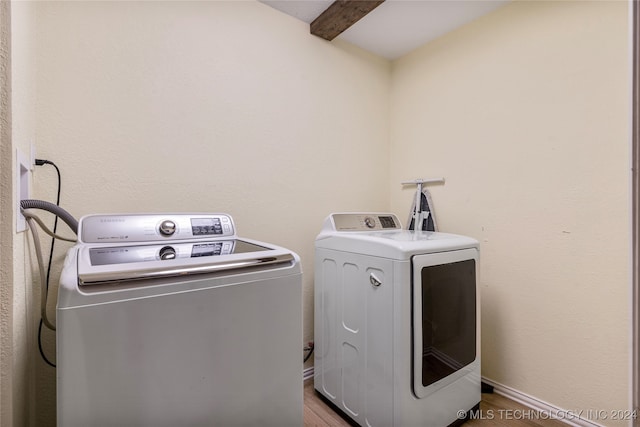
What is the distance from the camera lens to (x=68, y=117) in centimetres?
125

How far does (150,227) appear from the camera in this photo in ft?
3.99

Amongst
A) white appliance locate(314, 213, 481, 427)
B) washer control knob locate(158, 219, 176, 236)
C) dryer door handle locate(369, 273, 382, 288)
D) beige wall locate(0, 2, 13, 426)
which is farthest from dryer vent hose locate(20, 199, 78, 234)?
dryer door handle locate(369, 273, 382, 288)

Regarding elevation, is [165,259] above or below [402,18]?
below

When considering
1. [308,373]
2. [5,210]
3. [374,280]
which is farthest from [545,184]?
[5,210]

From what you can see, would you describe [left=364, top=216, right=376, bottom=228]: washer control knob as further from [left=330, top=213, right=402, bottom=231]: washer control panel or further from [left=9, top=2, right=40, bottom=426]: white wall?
[left=9, top=2, right=40, bottom=426]: white wall

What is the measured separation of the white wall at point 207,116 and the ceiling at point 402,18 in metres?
0.10

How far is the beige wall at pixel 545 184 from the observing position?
140 cm

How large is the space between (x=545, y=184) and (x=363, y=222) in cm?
100

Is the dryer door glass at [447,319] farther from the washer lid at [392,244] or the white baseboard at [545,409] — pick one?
the white baseboard at [545,409]

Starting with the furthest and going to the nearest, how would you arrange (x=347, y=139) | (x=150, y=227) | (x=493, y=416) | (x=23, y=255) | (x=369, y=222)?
1. (x=347, y=139)
2. (x=369, y=222)
3. (x=493, y=416)
4. (x=150, y=227)
5. (x=23, y=255)

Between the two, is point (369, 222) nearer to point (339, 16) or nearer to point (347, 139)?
point (347, 139)

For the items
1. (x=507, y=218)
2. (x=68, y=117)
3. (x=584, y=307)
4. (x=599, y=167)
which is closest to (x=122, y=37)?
(x=68, y=117)

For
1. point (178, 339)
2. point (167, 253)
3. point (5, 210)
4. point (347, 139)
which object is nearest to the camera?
point (5, 210)

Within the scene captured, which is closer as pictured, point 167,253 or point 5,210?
point 5,210
